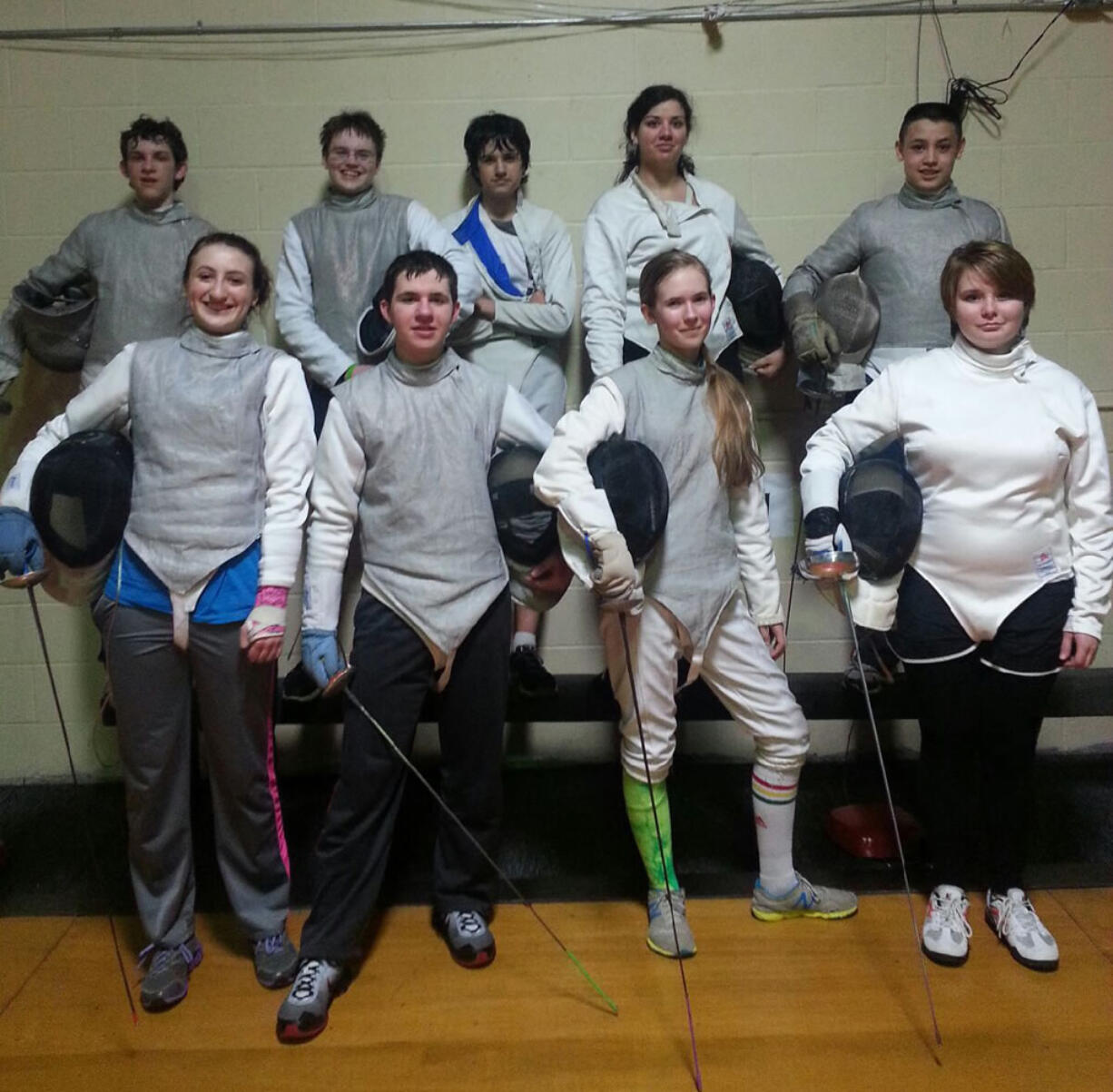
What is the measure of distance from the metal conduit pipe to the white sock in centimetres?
204

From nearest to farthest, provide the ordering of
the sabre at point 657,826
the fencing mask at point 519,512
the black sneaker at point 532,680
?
1. the sabre at point 657,826
2. the fencing mask at point 519,512
3. the black sneaker at point 532,680

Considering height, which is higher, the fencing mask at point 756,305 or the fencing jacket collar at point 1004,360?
the fencing mask at point 756,305

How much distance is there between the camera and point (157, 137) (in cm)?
248

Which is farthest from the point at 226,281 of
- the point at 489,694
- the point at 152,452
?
the point at 489,694

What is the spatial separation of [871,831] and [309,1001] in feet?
4.50

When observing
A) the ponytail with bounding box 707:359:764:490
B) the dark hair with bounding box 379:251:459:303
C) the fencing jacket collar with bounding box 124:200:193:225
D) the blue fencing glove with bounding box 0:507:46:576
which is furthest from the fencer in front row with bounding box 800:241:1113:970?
the fencing jacket collar with bounding box 124:200:193:225

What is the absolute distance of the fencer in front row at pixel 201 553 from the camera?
6.19 ft

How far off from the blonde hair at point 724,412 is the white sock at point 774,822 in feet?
2.06

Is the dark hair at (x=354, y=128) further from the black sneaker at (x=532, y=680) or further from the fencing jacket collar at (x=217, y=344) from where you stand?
the black sneaker at (x=532, y=680)

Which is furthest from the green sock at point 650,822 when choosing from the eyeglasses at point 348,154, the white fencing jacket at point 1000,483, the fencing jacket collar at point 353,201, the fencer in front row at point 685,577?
the eyeglasses at point 348,154

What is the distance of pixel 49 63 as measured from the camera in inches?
110

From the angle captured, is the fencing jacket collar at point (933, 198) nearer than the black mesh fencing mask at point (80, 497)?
No

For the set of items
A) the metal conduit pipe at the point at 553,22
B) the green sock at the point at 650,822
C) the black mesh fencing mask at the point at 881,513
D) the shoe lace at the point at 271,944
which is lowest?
the shoe lace at the point at 271,944

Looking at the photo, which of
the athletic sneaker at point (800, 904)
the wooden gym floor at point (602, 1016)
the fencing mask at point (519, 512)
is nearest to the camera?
the wooden gym floor at point (602, 1016)
